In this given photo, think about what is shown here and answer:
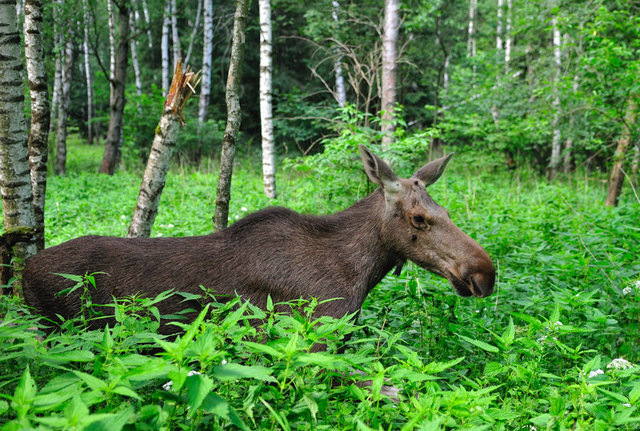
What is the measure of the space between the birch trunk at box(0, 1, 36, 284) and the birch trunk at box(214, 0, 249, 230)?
76.6 inches

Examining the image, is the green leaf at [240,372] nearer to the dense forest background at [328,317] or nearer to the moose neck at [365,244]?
the dense forest background at [328,317]

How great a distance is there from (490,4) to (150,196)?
24877 mm

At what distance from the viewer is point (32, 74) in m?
4.66

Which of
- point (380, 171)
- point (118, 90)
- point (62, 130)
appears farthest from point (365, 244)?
point (62, 130)

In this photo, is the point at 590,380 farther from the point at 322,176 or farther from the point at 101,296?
the point at 322,176

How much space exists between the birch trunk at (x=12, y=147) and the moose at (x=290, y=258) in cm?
70

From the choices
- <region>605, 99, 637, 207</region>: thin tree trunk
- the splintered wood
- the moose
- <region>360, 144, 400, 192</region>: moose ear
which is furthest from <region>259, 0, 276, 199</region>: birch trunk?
<region>360, 144, 400, 192</region>: moose ear

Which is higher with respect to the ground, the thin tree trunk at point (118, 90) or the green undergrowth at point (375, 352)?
the thin tree trunk at point (118, 90)

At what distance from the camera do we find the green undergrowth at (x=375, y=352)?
152 centimetres

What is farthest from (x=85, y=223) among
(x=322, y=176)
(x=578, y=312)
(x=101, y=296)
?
(x=578, y=312)

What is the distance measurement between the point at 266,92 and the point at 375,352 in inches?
381

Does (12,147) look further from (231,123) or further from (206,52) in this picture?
(206,52)

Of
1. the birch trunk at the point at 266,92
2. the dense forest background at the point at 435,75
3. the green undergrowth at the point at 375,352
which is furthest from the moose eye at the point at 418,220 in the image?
the birch trunk at the point at 266,92

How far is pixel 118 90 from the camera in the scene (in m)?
15.0
